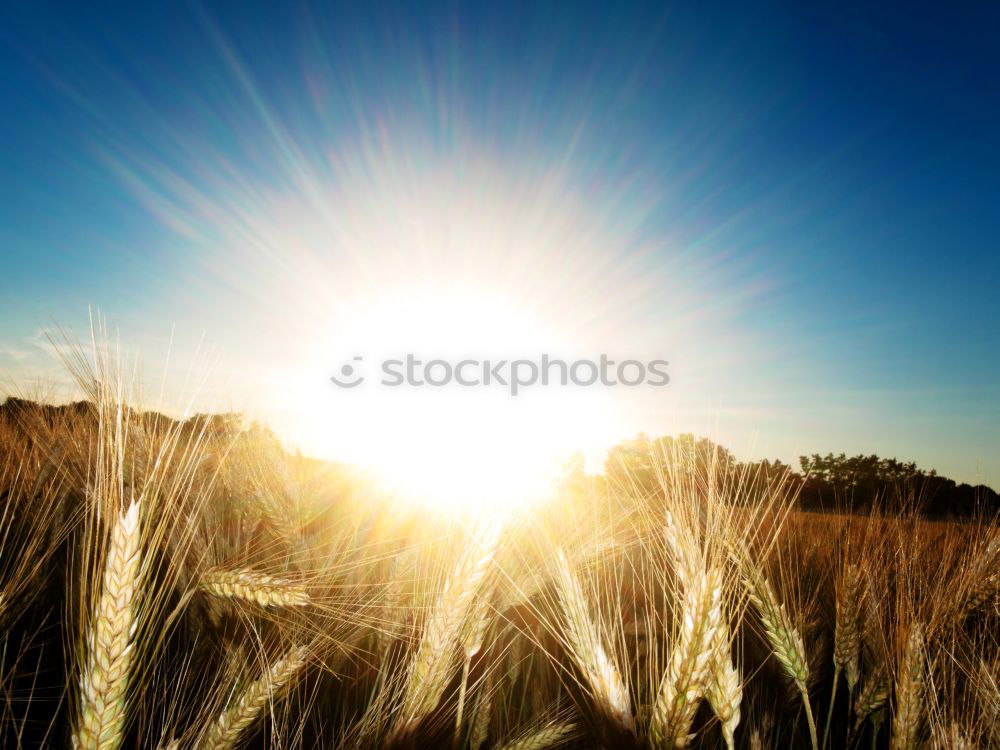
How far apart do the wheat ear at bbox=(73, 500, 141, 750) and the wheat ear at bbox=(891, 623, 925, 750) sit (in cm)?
234

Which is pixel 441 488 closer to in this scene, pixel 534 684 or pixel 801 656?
pixel 534 684

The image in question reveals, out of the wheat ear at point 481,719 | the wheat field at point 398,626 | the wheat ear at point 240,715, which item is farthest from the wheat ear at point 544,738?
the wheat ear at point 240,715

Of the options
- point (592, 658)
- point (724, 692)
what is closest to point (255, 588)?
point (592, 658)

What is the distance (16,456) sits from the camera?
10.7ft

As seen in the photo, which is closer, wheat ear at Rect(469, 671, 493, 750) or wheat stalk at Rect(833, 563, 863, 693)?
wheat ear at Rect(469, 671, 493, 750)

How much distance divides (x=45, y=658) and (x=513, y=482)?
2.15 metres

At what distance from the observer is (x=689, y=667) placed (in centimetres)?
129

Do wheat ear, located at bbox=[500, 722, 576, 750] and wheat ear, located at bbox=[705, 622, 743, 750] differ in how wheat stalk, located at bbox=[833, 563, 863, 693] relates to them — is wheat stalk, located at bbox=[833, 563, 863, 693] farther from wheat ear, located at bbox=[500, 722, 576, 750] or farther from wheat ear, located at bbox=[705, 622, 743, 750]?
wheat ear, located at bbox=[500, 722, 576, 750]

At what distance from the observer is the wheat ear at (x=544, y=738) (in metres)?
1.69

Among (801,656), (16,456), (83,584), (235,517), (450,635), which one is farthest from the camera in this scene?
(16,456)

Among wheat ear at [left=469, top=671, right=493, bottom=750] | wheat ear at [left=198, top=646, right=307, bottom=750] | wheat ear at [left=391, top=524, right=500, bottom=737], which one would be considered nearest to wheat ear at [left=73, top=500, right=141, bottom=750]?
wheat ear at [left=198, top=646, right=307, bottom=750]

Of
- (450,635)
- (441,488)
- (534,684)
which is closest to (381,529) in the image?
(441,488)

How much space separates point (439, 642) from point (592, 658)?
50cm

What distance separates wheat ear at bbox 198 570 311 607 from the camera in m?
1.56
